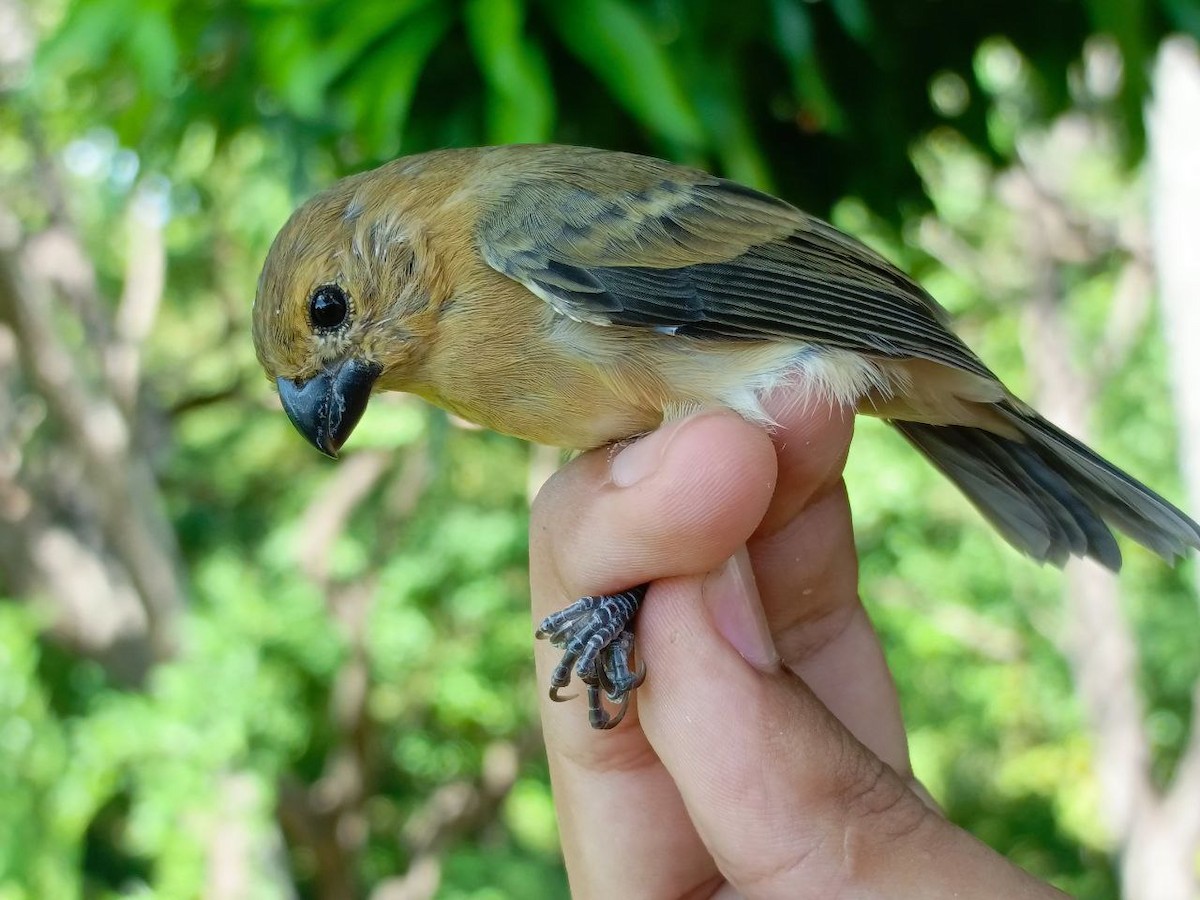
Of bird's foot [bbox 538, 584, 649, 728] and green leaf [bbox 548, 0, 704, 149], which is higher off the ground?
green leaf [bbox 548, 0, 704, 149]

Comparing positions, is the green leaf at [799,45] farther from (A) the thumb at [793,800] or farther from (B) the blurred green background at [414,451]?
(A) the thumb at [793,800]

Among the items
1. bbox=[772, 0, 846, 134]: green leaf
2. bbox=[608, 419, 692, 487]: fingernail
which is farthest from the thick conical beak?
bbox=[772, 0, 846, 134]: green leaf

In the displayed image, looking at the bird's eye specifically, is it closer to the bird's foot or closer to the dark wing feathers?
the dark wing feathers

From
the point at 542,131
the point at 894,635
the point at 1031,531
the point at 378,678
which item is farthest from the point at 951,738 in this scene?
the point at 542,131

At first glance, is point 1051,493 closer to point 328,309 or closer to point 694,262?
point 694,262

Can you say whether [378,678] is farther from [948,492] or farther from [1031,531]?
[1031,531]

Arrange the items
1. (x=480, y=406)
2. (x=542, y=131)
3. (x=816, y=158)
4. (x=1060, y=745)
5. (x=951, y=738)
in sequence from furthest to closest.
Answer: (x=951, y=738) < (x=1060, y=745) < (x=816, y=158) < (x=480, y=406) < (x=542, y=131)

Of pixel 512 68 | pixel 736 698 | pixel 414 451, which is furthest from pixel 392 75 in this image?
pixel 414 451
